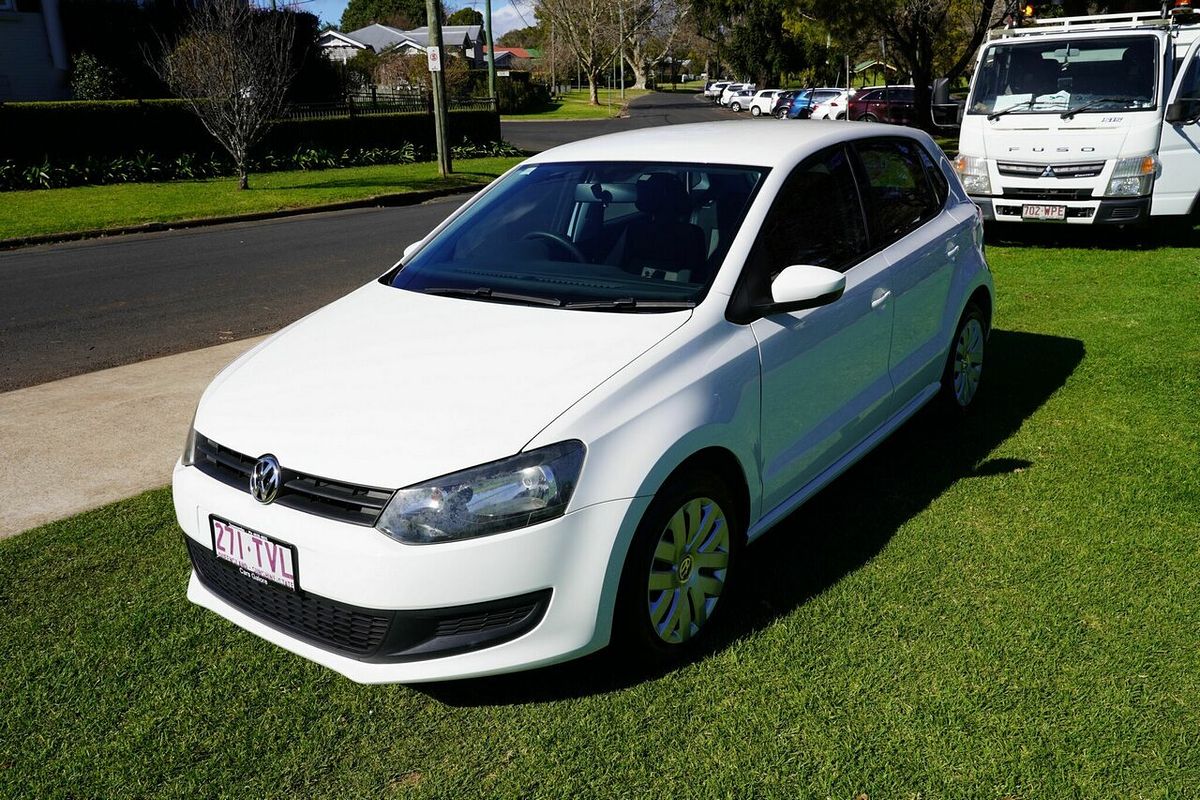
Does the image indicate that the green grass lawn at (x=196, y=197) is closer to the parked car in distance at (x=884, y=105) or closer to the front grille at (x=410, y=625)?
the front grille at (x=410, y=625)

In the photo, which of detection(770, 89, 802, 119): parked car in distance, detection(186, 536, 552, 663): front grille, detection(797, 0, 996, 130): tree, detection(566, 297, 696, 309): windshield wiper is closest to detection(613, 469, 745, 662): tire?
detection(186, 536, 552, 663): front grille

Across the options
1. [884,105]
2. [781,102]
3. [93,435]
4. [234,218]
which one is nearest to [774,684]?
[93,435]

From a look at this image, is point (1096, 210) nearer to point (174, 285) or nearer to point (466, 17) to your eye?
point (174, 285)

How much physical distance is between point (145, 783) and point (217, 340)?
5.70 metres

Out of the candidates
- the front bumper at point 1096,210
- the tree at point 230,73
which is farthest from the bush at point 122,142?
the front bumper at point 1096,210

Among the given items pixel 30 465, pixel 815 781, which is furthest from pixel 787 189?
pixel 30 465

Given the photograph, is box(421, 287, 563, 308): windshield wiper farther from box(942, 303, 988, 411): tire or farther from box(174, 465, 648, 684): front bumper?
box(942, 303, 988, 411): tire

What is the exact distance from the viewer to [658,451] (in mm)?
2986

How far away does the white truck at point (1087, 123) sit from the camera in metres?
10.3

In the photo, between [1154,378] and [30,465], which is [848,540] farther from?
[30,465]

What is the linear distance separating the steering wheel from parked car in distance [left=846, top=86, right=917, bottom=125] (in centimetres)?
3127

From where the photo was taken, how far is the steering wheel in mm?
3957

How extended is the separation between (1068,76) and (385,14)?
368 feet

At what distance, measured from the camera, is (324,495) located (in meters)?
2.86
